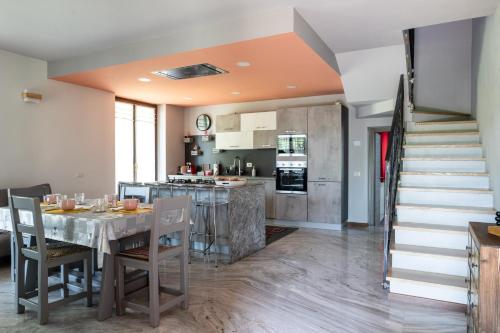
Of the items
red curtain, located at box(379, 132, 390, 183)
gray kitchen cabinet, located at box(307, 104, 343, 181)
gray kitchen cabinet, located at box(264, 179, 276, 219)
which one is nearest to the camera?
gray kitchen cabinet, located at box(307, 104, 343, 181)

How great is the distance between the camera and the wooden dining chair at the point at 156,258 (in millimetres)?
2594

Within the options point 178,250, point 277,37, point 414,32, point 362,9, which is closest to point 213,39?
point 277,37

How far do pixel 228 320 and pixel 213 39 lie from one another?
9.46 feet

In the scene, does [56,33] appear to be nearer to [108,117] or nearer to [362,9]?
[108,117]

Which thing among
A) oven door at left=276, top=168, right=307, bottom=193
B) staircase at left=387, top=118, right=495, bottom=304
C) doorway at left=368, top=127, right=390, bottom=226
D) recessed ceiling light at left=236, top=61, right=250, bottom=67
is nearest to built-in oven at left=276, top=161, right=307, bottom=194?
oven door at left=276, top=168, right=307, bottom=193

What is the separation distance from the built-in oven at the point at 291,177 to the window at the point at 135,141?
3044 mm

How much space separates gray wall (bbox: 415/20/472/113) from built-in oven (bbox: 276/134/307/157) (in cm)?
220

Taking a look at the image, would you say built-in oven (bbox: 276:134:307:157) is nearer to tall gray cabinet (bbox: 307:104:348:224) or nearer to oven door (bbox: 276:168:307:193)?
tall gray cabinet (bbox: 307:104:348:224)

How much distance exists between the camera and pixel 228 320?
2.75 meters

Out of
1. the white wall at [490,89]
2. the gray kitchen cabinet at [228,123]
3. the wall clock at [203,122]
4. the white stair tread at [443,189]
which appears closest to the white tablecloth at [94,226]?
the white stair tread at [443,189]

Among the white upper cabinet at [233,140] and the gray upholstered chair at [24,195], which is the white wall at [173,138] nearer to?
the white upper cabinet at [233,140]

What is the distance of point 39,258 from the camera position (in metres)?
2.64

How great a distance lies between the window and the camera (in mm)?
6871

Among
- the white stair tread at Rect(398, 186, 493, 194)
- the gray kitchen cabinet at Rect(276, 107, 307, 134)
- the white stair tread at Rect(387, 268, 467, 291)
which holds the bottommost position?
the white stair tread at Rect(387, 268, 467, 291)
